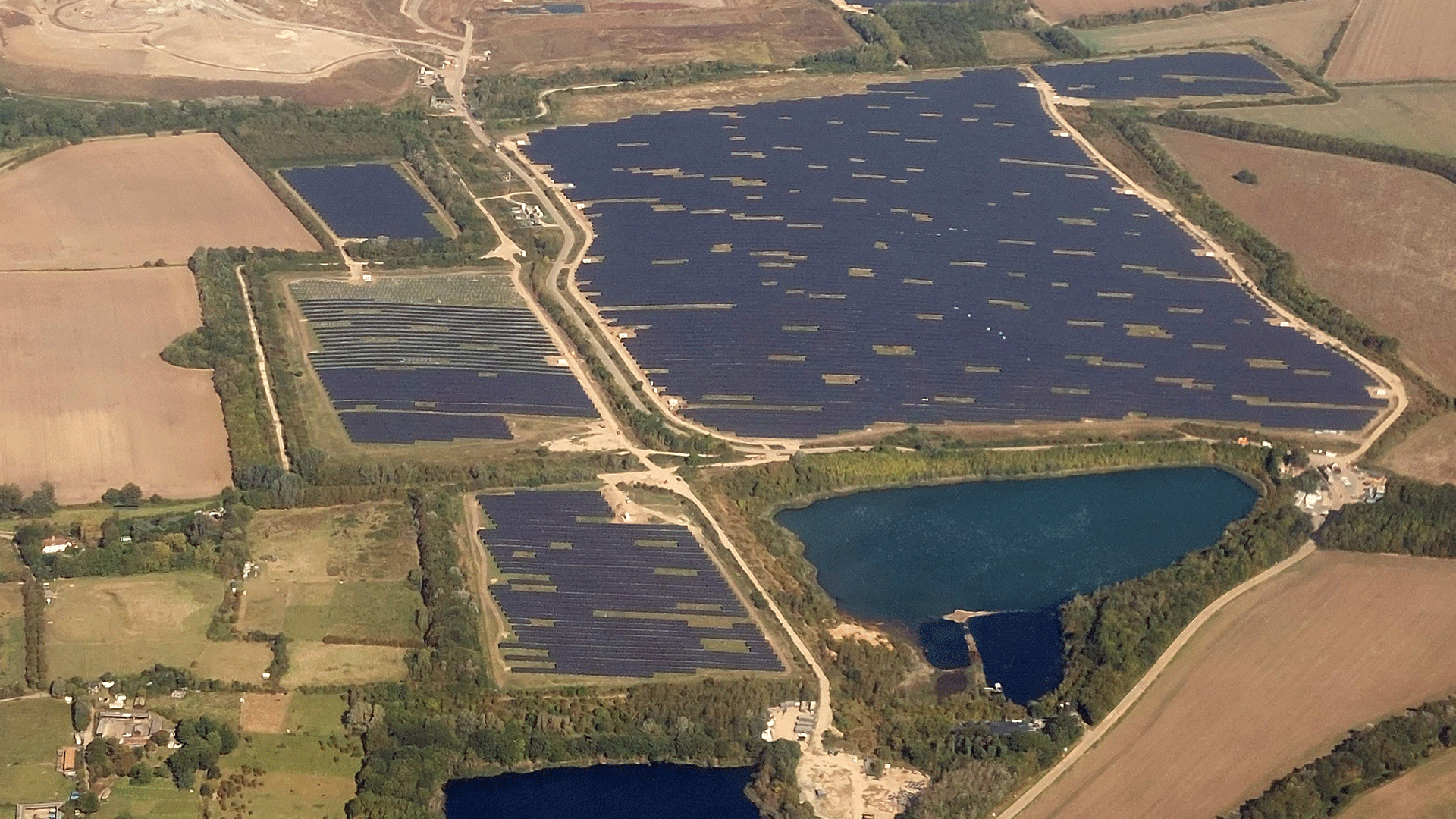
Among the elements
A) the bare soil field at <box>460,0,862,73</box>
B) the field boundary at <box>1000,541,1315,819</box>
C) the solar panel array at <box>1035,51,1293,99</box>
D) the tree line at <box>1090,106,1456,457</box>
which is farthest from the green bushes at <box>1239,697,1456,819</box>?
the bare soil field at <box>460,0,862,73</box>

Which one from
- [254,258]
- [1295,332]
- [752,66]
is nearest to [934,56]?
[752,66]

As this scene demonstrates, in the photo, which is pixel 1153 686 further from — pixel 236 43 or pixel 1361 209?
pixel 236 43

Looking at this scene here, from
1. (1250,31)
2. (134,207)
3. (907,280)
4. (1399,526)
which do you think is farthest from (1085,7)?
(134,207)

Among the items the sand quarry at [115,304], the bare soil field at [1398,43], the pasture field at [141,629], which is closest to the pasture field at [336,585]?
the pasture field at [141,629]

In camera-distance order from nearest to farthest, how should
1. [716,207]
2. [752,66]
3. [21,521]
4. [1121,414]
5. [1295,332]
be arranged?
[21,521] → [1121,414] → [1295,332] → [716,207] → [752,66]

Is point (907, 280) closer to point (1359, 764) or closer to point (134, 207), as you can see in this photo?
point (1359, 764)

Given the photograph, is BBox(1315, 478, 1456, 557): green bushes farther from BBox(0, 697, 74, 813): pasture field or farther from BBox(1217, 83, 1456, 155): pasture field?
BBox(0, 697, 74, 813): pasture field

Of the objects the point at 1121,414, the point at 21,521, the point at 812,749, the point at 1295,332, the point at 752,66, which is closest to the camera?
the point at 812,749

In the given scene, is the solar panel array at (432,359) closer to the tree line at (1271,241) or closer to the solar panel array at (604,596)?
the solar panel array at (604,596)
